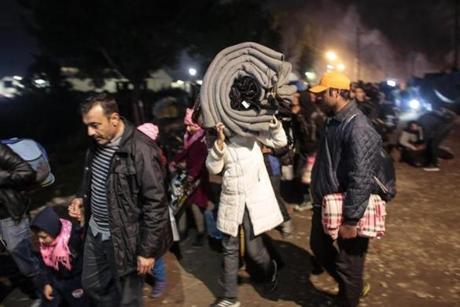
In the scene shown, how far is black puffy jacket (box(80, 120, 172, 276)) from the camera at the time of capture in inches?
120

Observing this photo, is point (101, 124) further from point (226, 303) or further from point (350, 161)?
point (226, 303)

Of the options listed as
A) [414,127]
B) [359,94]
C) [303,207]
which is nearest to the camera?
[303,207]

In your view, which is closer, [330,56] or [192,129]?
[192,129]

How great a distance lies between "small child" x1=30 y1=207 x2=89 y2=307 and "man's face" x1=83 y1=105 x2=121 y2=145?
1.09 meters

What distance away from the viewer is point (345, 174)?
3600mm

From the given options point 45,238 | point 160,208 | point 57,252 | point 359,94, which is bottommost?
point 57,252

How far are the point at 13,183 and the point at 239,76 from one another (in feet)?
6.91

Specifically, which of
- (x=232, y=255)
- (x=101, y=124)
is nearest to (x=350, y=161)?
(x=232, y=255)

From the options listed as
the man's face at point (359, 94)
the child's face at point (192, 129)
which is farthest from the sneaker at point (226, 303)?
the man's face at point (359, 94)

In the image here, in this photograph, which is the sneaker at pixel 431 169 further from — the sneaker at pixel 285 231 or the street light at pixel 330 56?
the street light at pixel 330 56

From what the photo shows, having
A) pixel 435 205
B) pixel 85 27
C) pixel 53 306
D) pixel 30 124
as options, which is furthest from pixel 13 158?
pixel 30 124

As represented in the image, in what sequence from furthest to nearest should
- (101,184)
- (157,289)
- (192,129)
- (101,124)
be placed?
(192,129)
(157,289)
(101,184)
(101,124)

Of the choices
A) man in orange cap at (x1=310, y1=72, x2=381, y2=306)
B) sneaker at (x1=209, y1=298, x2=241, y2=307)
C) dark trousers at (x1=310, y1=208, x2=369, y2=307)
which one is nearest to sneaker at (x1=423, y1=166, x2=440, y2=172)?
man in orange cap at (x1=310, y1=72, x2=381, y2=306)

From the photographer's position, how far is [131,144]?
3084 mm
